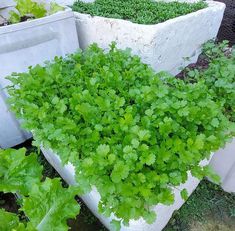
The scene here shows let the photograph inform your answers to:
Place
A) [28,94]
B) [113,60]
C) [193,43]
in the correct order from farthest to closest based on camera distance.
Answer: [193,43], [113,60], [28,94]

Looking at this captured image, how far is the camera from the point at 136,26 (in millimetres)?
1653

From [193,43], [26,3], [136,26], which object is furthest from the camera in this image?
[193,43]

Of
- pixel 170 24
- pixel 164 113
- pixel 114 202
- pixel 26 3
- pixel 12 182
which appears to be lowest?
pixel 12 182

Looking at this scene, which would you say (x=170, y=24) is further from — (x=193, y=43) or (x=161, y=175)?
(x=161, y=175)

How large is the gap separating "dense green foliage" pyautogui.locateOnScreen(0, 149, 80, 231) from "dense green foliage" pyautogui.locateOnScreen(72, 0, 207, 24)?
3.81ft

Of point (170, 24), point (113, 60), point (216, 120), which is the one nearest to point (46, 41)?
point (113, 60)

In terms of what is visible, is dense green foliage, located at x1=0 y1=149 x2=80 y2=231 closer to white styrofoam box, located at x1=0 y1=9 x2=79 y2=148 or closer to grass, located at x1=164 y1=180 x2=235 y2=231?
white styrofoam box, located at x1=0 y1=9 x2=79 y2=148

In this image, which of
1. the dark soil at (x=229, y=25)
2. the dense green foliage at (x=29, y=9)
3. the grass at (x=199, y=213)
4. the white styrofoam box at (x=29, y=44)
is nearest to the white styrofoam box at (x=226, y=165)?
the grass at (x=199, y=213)

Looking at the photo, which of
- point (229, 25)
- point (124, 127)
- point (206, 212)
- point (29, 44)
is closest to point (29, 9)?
point (29, 44)

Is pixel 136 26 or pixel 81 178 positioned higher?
pixel 136 26

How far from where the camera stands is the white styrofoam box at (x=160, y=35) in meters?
1.65

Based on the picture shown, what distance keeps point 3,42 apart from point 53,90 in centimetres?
52

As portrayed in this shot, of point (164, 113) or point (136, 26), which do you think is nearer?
point (164, 113)

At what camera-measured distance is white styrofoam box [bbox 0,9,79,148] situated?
1562mm
